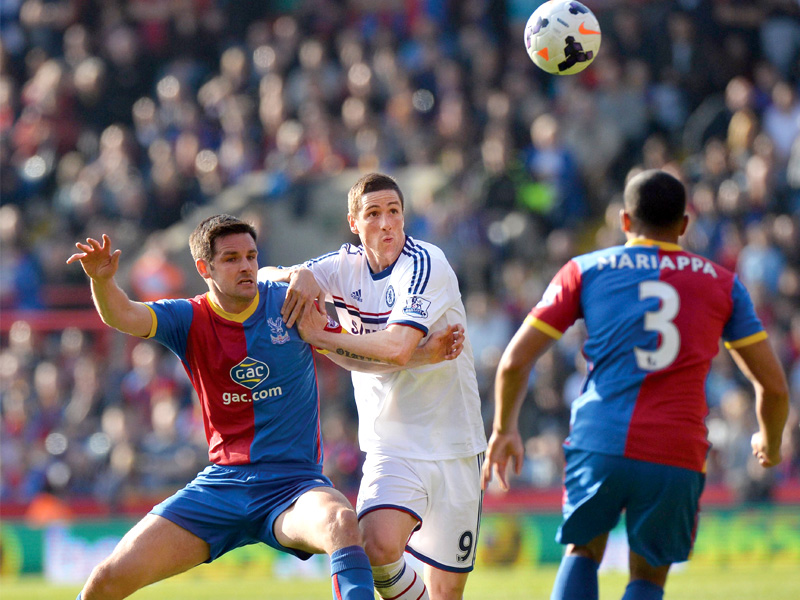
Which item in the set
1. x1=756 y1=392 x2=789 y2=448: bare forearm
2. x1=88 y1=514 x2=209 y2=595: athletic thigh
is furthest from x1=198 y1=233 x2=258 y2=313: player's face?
x1=756 y1=392 x2=789 y2=448: bare forearm

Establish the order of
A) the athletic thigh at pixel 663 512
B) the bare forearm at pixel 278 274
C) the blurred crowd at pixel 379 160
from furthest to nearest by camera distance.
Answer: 1. the blurred crowd at pixel 379 160
2. the bare forearm at pixel 278 274
3. the athletic thigh at pixel 663 512

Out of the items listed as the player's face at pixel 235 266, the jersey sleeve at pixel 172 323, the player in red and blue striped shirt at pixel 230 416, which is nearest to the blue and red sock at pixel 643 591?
the player in red and blue striped shirt at pixel 230 416

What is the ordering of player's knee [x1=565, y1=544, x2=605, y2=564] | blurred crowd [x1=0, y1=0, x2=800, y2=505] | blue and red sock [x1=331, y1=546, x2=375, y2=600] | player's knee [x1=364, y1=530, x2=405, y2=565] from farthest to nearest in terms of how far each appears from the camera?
blurred crowd [x1=0, y1=0, x2=800, y2=505] → player's knee [x1=364, y1=530, x2=405, y2=565] → player's knee [x1=565, y1=544, x2=605, y2=564] → blue and red sock [x1=331, y1=546, x2=375, y2=600]

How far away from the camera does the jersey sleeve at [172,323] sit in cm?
633

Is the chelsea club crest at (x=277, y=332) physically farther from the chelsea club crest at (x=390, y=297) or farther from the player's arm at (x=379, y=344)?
the chelsea club crest at (x=390, y=297)

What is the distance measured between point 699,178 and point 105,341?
27.3ft

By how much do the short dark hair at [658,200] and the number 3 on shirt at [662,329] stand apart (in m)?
0.38

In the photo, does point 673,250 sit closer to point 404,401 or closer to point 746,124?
point 404,401

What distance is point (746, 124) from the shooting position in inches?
582

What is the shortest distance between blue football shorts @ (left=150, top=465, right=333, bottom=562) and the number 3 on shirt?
6.10ft

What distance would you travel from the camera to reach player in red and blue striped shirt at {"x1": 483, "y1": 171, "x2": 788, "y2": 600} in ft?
18.2

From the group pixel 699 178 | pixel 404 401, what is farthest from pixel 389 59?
pixel 404 401

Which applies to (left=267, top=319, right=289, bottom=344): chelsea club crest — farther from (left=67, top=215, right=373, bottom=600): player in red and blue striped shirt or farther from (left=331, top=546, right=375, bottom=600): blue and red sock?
(left=331, top=546, right=375, bottom=600): blue and red sock

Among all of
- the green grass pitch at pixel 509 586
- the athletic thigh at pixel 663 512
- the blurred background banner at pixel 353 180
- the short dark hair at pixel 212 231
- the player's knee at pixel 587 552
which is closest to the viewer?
the athletic thigh at pixel 663 512
